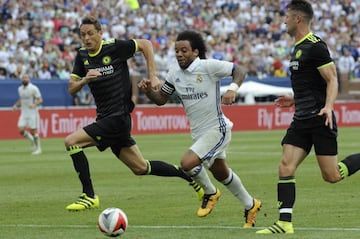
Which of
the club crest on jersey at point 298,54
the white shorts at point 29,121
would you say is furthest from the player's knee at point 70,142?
the white shorts at point 29,121

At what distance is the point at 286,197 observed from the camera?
37.0 feet

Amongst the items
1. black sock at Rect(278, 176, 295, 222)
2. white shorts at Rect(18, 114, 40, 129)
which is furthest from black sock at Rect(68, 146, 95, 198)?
white shorts at Rect(18, 114, 40, 129)

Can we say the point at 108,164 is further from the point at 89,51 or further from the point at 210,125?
the point at 210,125

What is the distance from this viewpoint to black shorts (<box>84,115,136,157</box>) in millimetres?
14320

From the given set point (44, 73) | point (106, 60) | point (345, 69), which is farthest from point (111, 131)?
point (345, 69)

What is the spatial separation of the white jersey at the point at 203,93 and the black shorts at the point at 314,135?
139 cm

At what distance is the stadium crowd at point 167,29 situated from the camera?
131 feet

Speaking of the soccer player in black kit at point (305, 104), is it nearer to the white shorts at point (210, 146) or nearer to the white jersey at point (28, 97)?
the white shorts at point (210, 146)

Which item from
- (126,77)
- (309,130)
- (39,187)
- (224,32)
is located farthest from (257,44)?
(309,130)

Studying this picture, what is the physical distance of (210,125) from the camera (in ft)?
41.9

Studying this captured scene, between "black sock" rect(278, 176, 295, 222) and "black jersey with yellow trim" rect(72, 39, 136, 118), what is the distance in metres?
3.78

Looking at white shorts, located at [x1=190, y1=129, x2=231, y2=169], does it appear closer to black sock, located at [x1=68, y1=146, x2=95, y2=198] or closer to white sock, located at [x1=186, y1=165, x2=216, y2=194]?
white sock, located at [x1=186, y1=165, x2=216, y2=194]

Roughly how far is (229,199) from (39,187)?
4.17 m

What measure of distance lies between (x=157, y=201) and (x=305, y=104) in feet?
15.6
